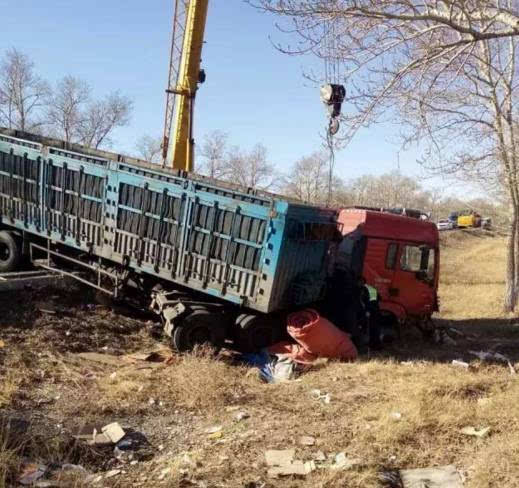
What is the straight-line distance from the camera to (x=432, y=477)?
4.47 meters

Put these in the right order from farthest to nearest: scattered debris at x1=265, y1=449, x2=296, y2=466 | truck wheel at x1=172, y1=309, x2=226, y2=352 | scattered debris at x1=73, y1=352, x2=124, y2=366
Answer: truck wheel at x1=172, y1=309, x2=226, y2=352
scattered debris at x1=73, y1=352, x2=124, y2=366
scattered debris at x1=265, y1=449, x2=296, y2=466

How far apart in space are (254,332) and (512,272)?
12745 millimetres

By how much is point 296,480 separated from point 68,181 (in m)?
6.60

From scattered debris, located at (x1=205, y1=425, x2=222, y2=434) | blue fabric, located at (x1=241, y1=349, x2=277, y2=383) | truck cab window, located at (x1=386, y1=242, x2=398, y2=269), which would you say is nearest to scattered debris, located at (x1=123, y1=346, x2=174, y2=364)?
blue fabric, located at (x1=241, y1=349, x2=277, y2=383)

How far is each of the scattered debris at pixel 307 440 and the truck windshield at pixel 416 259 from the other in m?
6.63

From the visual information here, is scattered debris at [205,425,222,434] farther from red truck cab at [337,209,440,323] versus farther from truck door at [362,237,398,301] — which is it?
truck door at [362,237,398,301]

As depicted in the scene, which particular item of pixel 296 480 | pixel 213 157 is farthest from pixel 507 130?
pixel 213 157

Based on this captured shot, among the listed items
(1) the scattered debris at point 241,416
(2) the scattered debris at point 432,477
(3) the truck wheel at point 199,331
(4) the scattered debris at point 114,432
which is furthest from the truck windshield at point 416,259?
(4) the scattered debris at point 114,432

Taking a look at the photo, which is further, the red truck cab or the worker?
the red truck cab

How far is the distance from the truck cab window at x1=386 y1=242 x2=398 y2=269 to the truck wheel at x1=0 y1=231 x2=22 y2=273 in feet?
21.9

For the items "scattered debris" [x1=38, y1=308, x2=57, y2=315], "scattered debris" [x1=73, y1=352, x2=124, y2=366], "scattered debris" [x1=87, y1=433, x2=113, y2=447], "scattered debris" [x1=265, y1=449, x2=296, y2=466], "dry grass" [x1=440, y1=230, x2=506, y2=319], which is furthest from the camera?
"dry grass" [x1=440, y1=230, x2=506, y2=319]

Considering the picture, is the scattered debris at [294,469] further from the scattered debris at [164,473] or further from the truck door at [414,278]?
the truck door at [414,278]

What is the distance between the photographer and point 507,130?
15.8 meters

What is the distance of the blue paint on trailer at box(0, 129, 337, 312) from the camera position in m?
7.96
